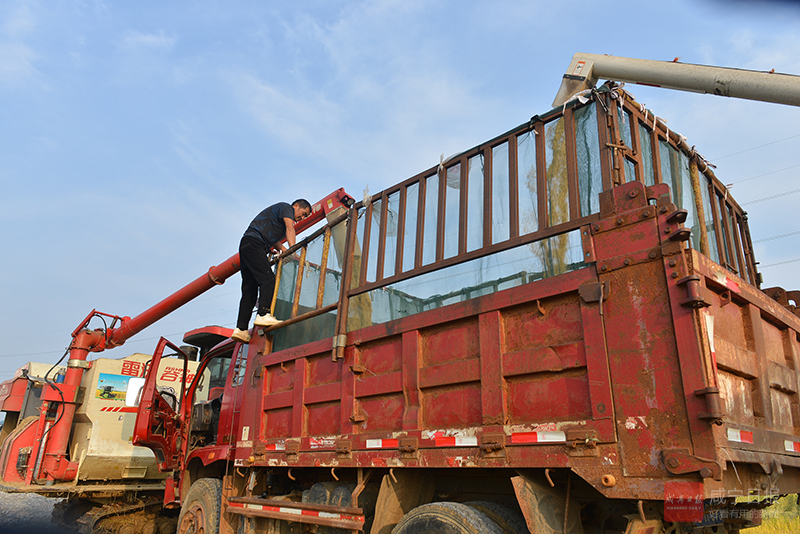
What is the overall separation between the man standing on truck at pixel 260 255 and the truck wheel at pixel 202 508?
1.62 meters

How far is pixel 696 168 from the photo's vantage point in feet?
14.8

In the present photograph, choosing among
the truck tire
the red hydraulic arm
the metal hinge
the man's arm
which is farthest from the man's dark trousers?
the metal hinge

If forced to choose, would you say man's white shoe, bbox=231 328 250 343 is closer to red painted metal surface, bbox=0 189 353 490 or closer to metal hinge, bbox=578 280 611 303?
red painted metal surface, bbox=0 189 353 490

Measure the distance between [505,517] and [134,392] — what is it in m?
5.83

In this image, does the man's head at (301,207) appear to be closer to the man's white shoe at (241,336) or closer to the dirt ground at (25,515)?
the man's white shoe at (241,336)

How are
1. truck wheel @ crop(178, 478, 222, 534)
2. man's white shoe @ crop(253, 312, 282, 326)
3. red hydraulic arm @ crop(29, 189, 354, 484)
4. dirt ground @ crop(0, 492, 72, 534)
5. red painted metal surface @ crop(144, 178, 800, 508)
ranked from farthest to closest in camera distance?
dirt ground @ crop(0, 492, 72, 534)
red hydraulic arm @ crop(29, 189, 354, 484)
man's white shoe @ crop(253, 312, 282, 326)
truck wheel @ crop(178, 478, 222, 534)
red painted metal surface @ crop(144, 178, 800, 508)

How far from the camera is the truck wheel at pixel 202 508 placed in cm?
562

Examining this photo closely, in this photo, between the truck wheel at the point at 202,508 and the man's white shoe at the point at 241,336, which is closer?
the truck wheel at the point at 202,508

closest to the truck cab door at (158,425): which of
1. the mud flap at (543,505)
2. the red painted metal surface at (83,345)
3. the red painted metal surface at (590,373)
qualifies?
the red painted metal surface at (83,345)

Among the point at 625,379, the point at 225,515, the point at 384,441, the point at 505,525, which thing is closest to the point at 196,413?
the point at 225,515

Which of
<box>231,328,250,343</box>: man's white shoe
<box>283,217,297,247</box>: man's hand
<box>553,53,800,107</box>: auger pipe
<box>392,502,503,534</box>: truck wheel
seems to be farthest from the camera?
<box>283,217,297,247</box>: man's hand

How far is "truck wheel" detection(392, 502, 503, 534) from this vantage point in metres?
3.14

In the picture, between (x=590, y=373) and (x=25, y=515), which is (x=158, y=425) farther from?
(x=25, y=515)

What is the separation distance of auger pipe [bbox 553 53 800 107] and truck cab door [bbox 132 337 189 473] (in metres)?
6.13
